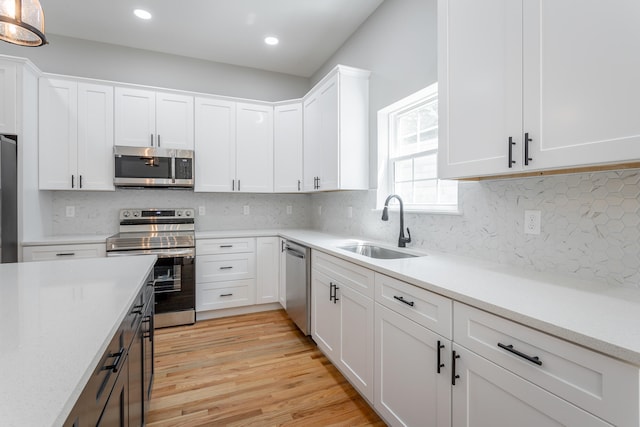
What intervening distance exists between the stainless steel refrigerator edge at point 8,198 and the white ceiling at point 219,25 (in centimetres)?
134

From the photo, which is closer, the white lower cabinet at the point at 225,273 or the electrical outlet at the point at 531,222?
the electrical outlet at the point at 531,222

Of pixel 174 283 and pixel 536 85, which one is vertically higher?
pixel 536 85

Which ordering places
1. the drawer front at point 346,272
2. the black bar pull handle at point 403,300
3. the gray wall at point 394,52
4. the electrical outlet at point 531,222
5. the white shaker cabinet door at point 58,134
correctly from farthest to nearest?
the white shaker cabinet door at point 58,134 < the gray wall at point 394,52 < the drawer front at point 346,272 < the electrical outlet at point 531,222 < the black bar pull handle at point 403,300

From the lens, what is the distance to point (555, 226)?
1467 millimetres

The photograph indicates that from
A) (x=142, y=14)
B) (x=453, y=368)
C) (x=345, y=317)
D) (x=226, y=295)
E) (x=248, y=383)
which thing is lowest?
(x=248, y=383)

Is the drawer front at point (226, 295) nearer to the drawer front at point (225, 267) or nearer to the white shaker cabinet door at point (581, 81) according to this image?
the drawer front at point (225, 267)

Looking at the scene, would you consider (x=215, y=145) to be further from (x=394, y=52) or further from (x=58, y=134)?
(x=394, y=52)

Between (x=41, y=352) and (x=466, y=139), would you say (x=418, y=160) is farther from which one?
(x=41, y=352)

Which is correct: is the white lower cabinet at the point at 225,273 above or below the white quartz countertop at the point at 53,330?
below

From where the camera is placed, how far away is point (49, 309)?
98 cm

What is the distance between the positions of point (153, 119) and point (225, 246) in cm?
157

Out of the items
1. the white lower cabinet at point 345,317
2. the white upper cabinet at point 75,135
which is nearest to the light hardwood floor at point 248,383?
the white lower cabinet at point 345,317

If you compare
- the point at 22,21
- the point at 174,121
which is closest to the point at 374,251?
the point at 22,21

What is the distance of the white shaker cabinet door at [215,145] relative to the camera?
11.7ft
